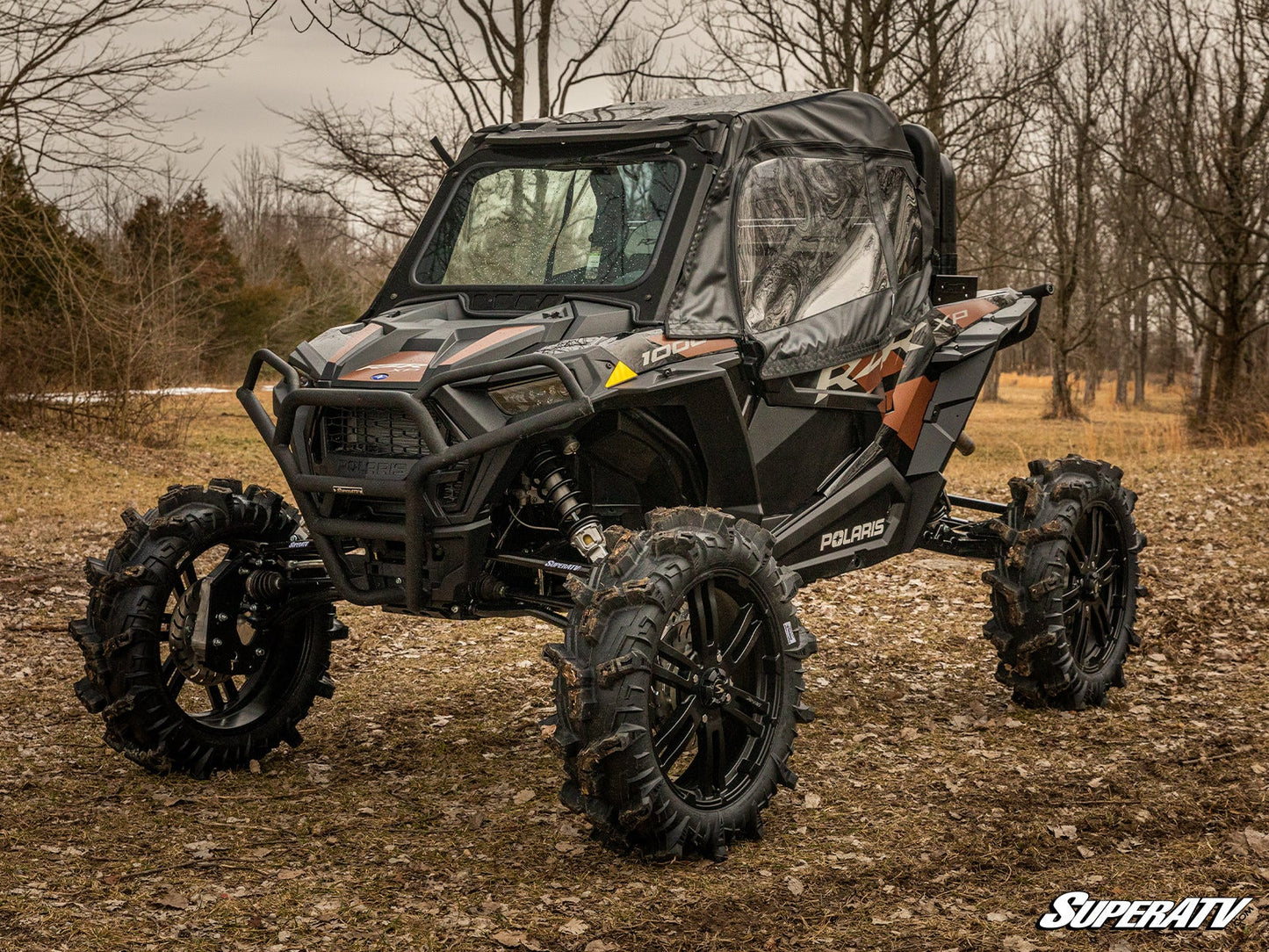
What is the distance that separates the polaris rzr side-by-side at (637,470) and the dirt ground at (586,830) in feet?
1.09

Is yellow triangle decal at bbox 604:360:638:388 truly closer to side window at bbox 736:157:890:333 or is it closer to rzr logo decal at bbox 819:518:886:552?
side window at bbox 736:157:890:333

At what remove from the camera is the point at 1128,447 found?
68.8 feet

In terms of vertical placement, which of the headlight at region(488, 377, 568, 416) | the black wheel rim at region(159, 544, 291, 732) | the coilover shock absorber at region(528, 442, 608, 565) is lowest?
the black wheel rim at region(159, 544, 291, 732)

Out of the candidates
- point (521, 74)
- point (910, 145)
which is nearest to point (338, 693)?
point (910, 145)

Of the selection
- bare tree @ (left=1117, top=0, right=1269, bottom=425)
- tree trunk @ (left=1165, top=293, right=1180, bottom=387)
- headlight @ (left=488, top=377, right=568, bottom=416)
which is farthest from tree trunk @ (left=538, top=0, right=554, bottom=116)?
tree trunk @ (left=1165, top=293, right=1180, bottom=387)

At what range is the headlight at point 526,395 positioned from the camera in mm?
4973

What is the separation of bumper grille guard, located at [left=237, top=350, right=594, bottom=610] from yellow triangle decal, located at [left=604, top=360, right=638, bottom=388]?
193 millimetres

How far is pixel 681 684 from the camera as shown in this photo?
4.84 m

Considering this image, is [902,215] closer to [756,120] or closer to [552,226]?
[756,120]

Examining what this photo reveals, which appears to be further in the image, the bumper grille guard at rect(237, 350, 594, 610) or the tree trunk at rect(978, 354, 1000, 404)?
the tree trunk at rect(978, 354, 1000, 404)

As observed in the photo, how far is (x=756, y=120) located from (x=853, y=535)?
200 cm

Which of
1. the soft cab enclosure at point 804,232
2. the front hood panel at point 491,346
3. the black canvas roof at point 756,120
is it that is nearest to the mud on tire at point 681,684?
the front hood panel at point 491,346

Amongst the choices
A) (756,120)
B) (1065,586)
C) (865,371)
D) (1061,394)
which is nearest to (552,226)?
(756,120)

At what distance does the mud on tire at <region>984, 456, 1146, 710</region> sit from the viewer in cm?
672
